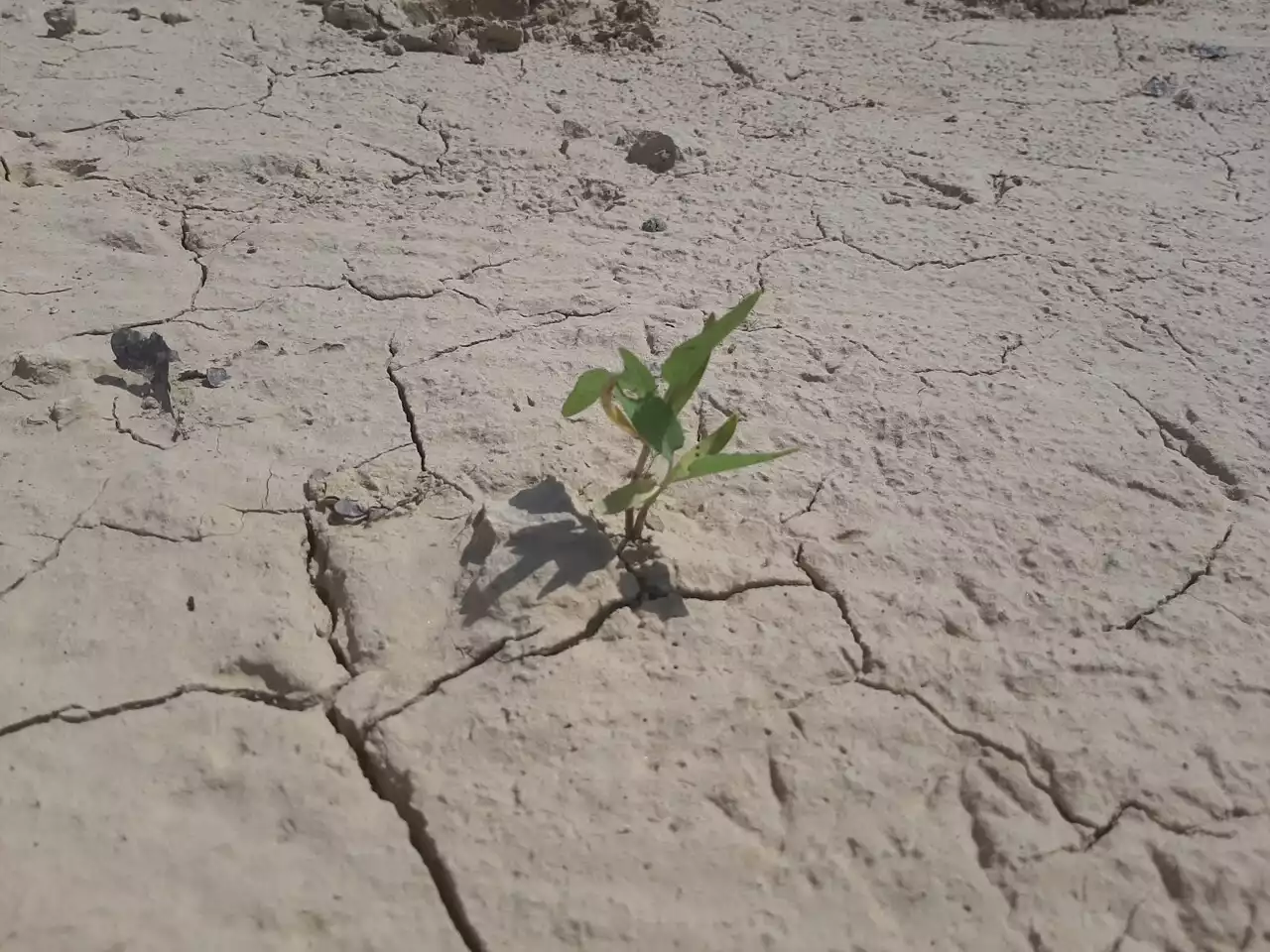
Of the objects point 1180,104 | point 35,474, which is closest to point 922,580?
point 35,474

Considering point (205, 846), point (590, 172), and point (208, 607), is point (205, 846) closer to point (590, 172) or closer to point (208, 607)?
point (208, 607)

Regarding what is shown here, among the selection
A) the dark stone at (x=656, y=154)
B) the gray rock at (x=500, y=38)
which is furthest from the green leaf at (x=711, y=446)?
the gray rock at (x=500, y=38)

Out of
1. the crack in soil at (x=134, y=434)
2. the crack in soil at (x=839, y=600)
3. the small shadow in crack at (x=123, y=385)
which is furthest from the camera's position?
the small shadow in crack at (x=123, y=385)

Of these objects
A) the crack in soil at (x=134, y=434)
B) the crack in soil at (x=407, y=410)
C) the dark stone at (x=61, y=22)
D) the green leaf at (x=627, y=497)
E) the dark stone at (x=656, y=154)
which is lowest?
the crack in soil at (x=134, y=434)

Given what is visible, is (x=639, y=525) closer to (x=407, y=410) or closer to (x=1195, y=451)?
(x=407, y=410)

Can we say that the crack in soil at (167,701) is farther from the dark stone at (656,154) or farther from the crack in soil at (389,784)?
the dark stone at (656,154)

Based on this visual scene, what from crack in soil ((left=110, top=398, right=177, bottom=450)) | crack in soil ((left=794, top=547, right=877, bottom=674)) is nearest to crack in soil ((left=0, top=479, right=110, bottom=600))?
crack in soil ((left=110, top=398, right=177, bottom=450))

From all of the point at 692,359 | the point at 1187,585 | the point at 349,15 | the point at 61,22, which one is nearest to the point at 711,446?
the point at 692,359

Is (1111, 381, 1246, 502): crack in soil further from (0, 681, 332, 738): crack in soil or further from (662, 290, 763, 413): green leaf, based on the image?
(0, 681, 332, 738): crack in soil

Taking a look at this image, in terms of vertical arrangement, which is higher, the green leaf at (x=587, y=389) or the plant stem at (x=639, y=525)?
the green leaf at (x=587, y=389)
